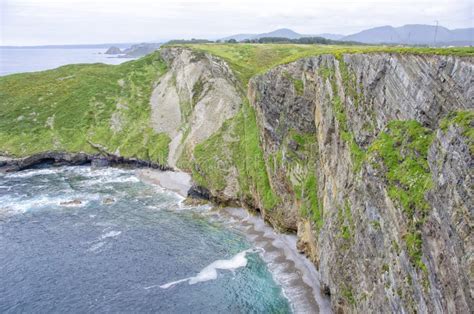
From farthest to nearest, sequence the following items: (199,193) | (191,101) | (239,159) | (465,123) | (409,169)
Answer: (191,101) < (199,193) < (239,159) < (409,169) < (465,123)

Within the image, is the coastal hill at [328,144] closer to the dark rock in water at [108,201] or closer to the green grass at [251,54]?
the green grass at [251,54]

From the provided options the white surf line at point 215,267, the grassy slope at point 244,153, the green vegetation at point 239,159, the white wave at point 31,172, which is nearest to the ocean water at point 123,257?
the white surf line at point 215,267

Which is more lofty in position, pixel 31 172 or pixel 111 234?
pixel 111 234

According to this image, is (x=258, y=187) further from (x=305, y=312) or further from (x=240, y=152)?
(x=305, y=312)

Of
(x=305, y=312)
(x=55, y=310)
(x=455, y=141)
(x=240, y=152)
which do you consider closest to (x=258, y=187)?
(x=240, y=152)

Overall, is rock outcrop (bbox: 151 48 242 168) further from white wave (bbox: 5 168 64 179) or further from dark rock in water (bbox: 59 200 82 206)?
white wave (bbox: 5 168 64 179)

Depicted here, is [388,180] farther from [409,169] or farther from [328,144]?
[328,144]

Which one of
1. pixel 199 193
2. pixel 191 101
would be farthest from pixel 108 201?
pixel 191 101
